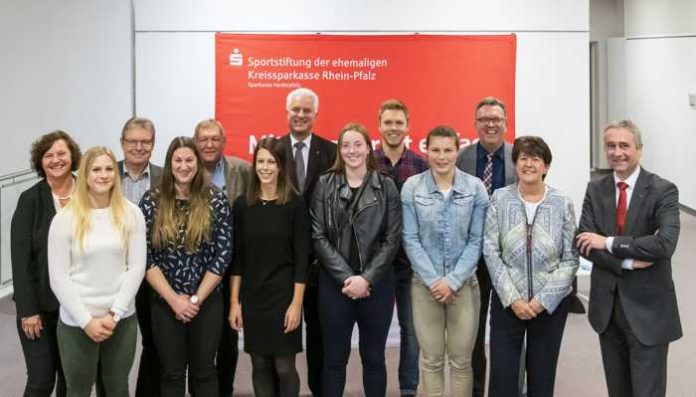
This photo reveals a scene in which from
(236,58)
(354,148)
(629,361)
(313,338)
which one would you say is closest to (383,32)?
(236,58)

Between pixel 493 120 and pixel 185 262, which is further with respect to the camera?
pixel 493 120

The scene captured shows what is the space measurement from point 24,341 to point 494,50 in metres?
3.82

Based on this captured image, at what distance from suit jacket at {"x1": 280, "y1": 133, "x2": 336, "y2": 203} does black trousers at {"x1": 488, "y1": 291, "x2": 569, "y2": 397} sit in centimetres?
108

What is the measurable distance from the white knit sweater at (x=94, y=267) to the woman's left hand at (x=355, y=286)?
86 cm

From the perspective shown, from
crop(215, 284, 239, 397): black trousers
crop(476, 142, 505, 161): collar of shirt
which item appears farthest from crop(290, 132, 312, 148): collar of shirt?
crop(215, 284, 239, 397): black trousers

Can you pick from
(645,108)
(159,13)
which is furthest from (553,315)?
(645,108)

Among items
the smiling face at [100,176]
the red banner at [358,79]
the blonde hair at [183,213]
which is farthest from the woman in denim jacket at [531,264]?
the red banner at [358,79]

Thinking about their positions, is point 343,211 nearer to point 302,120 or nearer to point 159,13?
point 302,120

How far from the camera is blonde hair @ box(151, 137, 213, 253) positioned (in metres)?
2.97

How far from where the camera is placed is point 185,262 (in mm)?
3021

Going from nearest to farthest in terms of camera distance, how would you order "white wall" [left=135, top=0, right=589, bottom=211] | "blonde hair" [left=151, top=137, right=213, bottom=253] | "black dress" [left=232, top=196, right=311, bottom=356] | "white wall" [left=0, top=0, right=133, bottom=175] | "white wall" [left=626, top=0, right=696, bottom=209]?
"blonde hair" [left=151, top=137, right=213, bottom=253] < "black dress" [left=232, top=196, right=311, bottom=356] < "white wall" [left=135, top=0, right=589, bottom=211] < "white wall" [left=0, top=0, right=133, bottom=175] < "white wall" [left=626, top=0, right=696, bottom=209]

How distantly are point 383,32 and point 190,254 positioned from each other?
9.80ft

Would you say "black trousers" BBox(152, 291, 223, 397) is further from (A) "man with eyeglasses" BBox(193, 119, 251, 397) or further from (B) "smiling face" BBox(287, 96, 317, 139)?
(B) "smiling face" BBox(287, 96, 317, 139)

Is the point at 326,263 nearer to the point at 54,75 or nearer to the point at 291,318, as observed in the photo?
the point at 291,318
